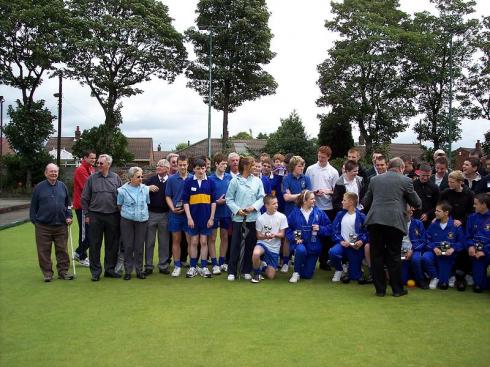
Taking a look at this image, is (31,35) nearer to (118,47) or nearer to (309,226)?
(118,47)

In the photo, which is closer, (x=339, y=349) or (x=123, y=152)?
(x=339, y=349)

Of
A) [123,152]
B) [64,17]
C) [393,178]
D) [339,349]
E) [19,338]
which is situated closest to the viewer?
[339,349]

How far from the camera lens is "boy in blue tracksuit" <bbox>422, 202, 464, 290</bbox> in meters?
7.00

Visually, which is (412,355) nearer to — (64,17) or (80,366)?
(80,366)

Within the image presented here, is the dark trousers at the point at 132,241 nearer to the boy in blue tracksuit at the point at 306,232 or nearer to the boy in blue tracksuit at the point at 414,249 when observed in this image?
the boy in blue tracksuit at the point at 306,232

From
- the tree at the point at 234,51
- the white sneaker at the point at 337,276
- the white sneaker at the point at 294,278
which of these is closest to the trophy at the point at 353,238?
the white sneaker at the point at 337,276

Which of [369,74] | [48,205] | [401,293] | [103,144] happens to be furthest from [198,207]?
[369,74]

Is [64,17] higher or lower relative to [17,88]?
higher

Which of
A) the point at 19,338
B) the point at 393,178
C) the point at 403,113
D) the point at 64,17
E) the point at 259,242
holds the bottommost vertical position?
the point at 19,338

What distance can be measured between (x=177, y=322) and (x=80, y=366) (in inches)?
53.0

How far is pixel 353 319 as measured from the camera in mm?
5438

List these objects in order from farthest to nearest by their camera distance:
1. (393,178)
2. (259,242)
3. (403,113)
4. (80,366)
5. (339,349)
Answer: (403,113) → (259,242) → (393,178) → (339,349) → (80,366)

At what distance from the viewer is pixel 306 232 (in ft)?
25.1

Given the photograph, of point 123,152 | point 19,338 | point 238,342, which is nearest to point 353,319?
point 238,342
